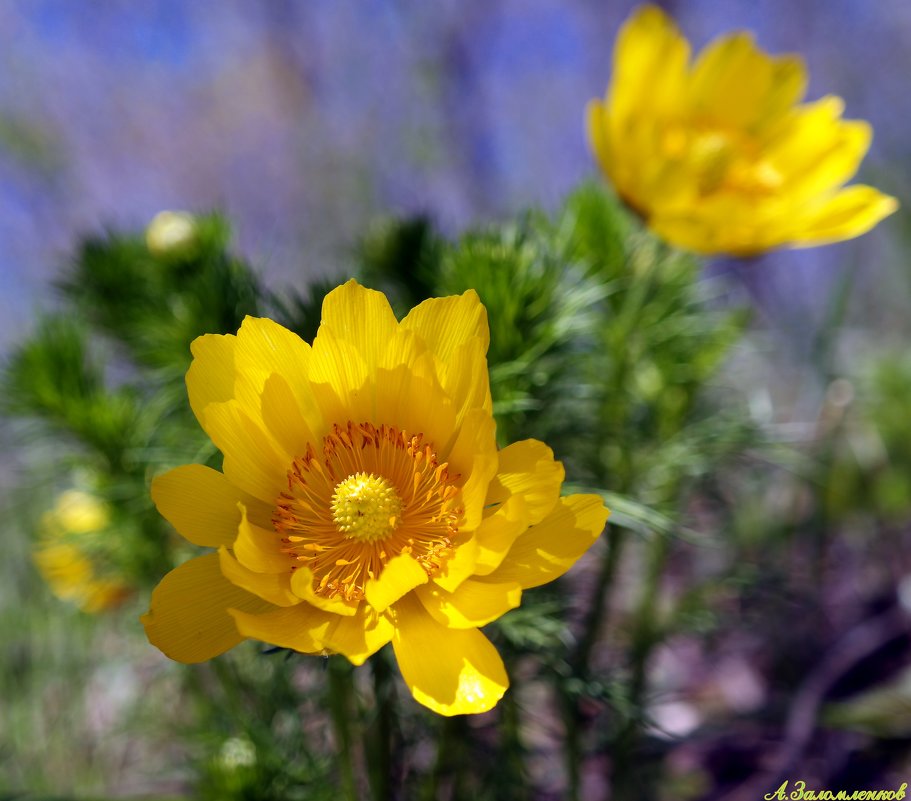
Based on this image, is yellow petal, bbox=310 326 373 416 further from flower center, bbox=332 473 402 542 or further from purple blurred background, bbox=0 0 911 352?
purple blurred background, bbox=0 0 911 352

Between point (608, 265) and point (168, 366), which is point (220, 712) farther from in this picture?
point (608, 265)

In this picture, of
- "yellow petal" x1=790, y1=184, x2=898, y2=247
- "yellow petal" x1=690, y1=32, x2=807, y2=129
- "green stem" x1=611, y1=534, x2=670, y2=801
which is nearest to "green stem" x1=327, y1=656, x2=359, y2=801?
"green stem" x1=611, y1=534, x2=670, y2=801

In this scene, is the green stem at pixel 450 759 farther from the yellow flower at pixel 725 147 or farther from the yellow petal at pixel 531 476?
the yellow flower at pixel 725 147

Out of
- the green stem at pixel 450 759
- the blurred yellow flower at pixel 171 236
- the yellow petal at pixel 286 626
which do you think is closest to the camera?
the yellow petal at pixel 286 626

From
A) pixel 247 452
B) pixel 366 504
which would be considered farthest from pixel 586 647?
pixel 247 452

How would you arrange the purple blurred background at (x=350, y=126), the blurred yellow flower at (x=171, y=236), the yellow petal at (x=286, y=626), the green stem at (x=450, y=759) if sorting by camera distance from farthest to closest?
the purple blurred background at (x=350, y=126), the blurred yellow flower at (x=171, y=236), the green stem at (x=450, y=759), the yellow petal at (x=286, y=626)

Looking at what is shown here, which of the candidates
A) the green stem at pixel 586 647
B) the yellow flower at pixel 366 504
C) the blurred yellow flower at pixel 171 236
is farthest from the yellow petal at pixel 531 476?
the blurred yellow flower at pixel 171 236

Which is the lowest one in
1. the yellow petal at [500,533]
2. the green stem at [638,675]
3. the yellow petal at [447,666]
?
the green stem at [638,675]
